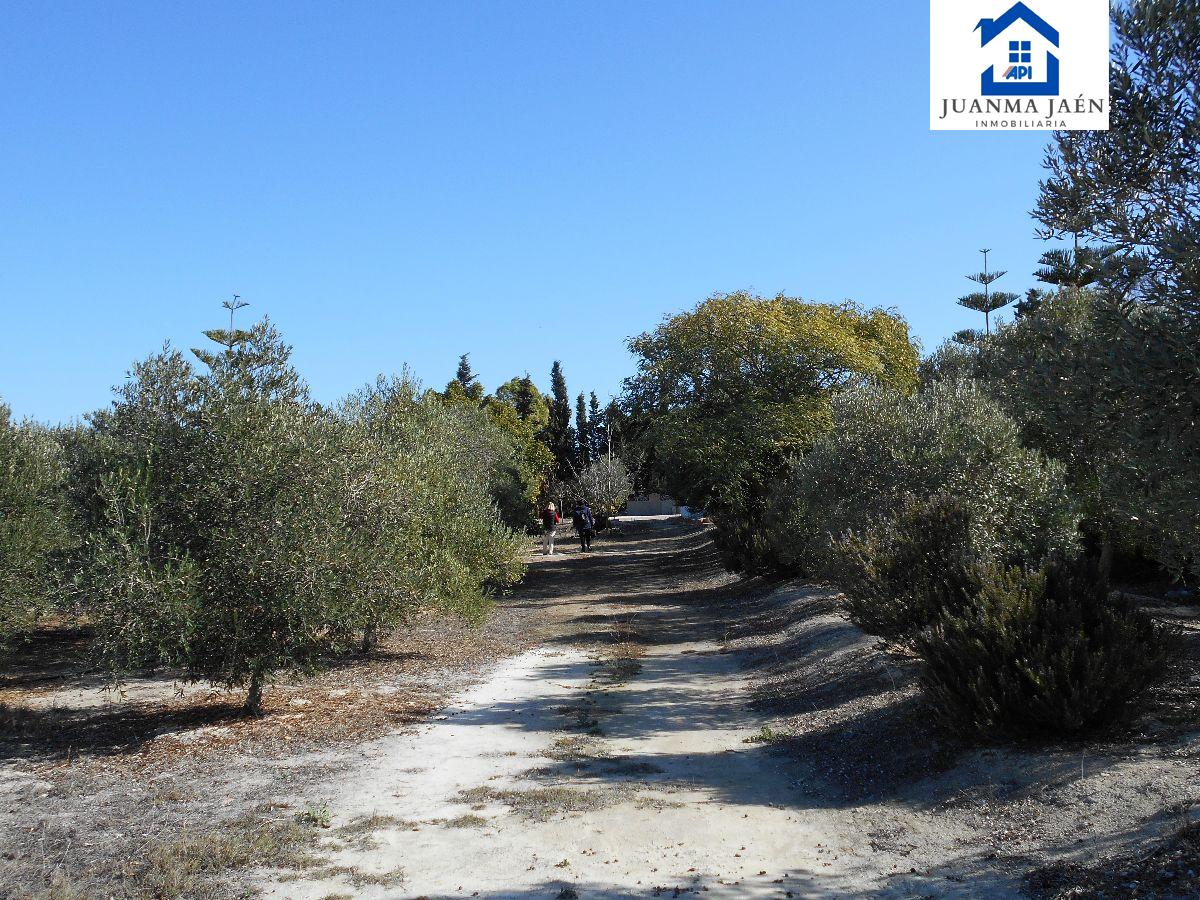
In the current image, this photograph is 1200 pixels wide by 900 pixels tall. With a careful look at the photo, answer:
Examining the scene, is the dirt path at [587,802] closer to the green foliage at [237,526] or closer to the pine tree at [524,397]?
the green foliage at [237,526]

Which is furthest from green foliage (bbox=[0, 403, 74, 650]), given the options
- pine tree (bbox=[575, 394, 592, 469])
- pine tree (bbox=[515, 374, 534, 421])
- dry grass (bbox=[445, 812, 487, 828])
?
pine tree (bbox=[575, 394, 592, 469])

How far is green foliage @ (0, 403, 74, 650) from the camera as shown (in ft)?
36.4

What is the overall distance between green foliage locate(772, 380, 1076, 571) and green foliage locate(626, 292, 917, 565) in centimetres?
687

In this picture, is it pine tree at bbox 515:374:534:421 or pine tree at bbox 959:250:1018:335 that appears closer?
pine tree at bbox 959:250:1018:335

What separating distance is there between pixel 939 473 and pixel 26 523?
506 inches

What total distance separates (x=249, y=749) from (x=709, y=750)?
4.87 meters

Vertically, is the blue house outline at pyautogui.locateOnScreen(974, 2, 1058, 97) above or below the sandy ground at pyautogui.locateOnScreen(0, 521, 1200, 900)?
above

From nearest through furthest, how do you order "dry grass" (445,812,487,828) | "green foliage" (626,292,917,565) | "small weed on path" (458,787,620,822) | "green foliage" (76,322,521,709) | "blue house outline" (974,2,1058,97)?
"dry grass" (445,812,487,828) < "small weed on path" (458,787,620,822) < "blue house outline" (974,2,1058,97) < "green foliage" (76,322,521,709) < "green foliage" (626,292,917,565)

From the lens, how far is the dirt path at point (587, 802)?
5.64 metres

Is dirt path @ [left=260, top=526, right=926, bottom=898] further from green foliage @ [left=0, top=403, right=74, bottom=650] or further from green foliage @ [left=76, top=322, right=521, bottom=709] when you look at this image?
green foliage @ [left=0, top=403, right=74, bottom=650]

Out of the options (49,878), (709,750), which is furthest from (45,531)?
(709,750)

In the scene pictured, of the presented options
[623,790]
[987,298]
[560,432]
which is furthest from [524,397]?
[623,790]

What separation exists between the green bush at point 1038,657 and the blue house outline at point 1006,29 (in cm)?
459

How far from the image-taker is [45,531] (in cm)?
1237
